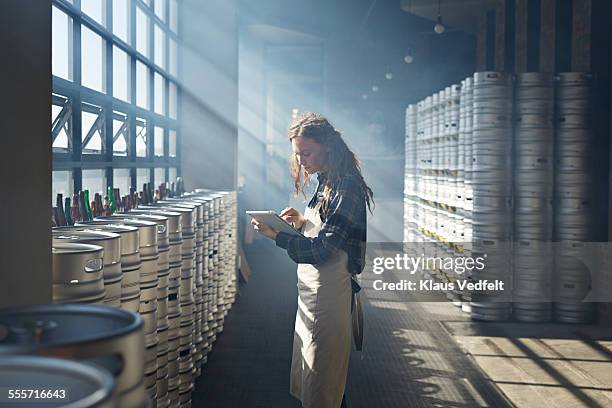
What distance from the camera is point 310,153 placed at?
2891mm

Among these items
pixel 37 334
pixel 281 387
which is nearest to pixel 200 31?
pixel 281 387

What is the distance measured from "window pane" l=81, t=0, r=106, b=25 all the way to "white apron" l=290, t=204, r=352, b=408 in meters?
1.96

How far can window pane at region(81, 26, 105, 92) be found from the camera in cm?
396

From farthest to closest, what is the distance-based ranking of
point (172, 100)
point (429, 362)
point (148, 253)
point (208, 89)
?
point (208, 89) < point (172, 100) < point (429, 362) < point (148, 253)

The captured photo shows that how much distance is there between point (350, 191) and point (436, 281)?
5136 millimetres

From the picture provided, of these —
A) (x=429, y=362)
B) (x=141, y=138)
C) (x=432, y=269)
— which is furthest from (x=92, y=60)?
(x=432, y=269)

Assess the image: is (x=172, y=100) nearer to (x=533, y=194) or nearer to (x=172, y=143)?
(x=172, y=143)

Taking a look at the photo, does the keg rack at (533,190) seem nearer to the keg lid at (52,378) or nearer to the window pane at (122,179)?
the window pane at (122,179)

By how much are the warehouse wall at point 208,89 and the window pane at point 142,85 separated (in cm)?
150

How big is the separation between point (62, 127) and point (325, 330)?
5.50 ft

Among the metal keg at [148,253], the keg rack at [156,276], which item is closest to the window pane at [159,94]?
the keg rack at [156,276]

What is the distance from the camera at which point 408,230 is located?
946 cm

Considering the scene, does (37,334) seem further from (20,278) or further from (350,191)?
(350,191)

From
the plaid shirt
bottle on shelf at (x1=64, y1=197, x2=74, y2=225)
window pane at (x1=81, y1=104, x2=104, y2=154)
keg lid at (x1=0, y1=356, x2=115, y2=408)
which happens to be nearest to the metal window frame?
window pane at (x1=81, y1=104, x2=104, y2=154)
